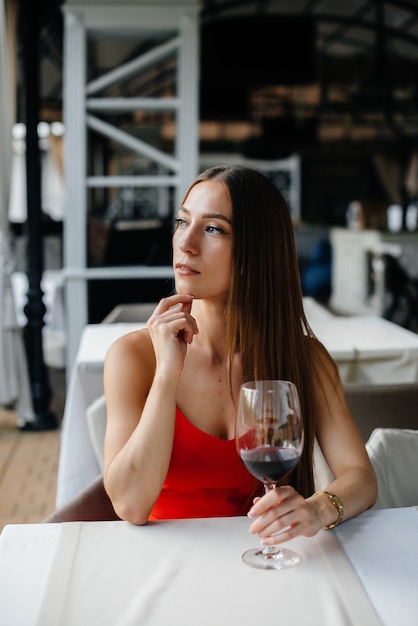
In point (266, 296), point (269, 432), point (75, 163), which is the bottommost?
point (269, 432)

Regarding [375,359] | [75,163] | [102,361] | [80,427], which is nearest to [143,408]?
[80,427]

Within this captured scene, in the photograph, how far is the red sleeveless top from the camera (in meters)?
1.64

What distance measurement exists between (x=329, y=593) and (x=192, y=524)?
330 millimetres

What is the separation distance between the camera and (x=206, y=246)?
5.42 feet

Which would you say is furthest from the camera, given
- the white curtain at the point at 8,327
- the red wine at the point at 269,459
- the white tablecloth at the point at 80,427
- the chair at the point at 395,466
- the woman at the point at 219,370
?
the white curtain at the point at 8,327

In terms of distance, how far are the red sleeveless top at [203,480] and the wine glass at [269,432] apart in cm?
39

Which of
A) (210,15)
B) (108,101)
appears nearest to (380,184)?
(210,15)

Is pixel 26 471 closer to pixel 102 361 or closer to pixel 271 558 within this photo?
pixel 102 361

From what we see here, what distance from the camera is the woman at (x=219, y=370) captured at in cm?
155

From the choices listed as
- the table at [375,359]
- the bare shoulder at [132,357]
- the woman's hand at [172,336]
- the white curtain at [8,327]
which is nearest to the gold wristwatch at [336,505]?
the woman's hand at [172,336]

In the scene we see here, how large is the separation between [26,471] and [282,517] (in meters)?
3.42

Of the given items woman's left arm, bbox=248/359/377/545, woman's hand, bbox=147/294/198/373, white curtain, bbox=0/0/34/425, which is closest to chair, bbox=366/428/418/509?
woman's left arm, bbox=248/359/377/545

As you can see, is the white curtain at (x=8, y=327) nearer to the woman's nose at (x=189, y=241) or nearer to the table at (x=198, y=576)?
the woman's nose at (x=189, y=241)

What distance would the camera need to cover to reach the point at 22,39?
205 inches
